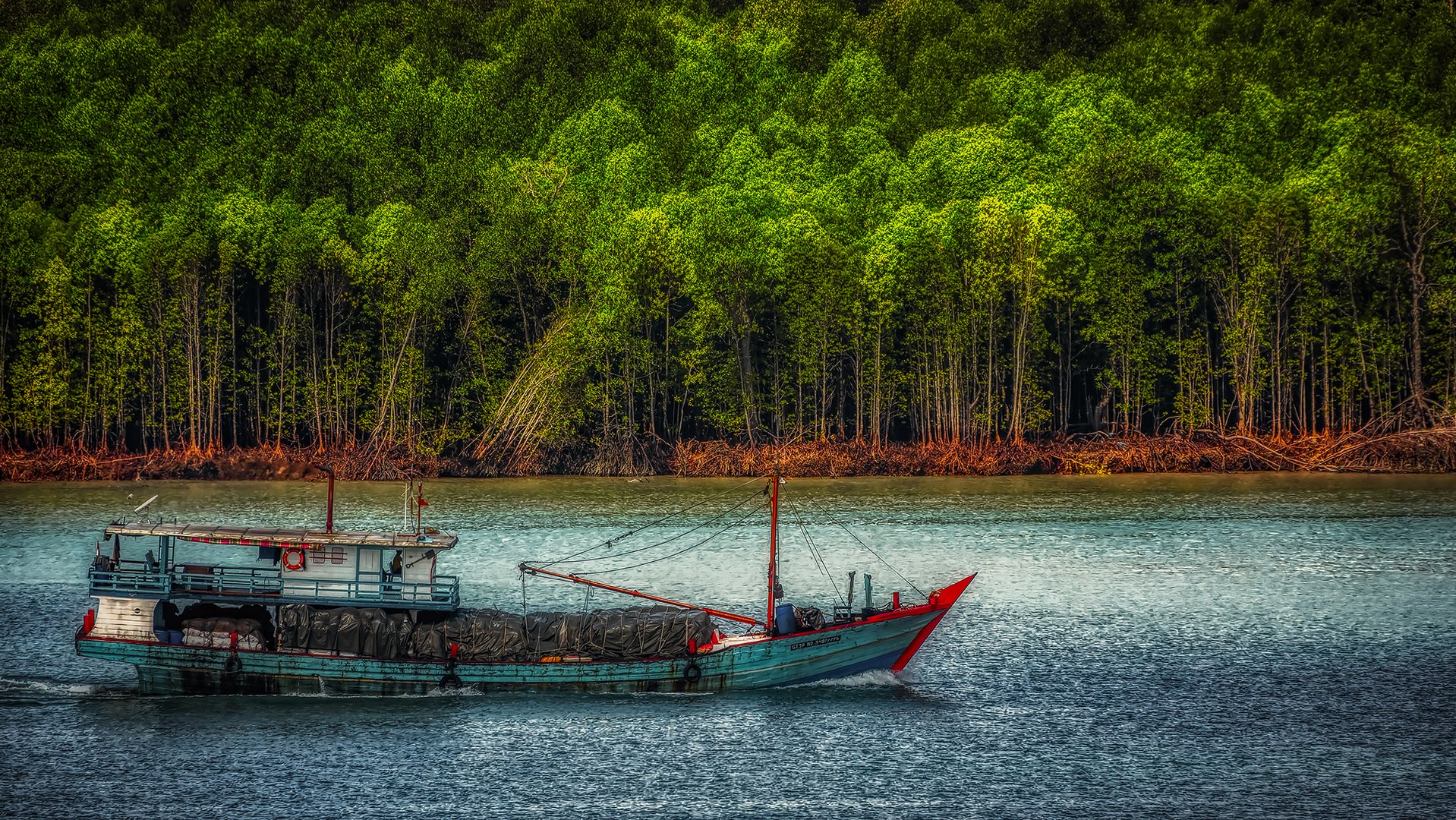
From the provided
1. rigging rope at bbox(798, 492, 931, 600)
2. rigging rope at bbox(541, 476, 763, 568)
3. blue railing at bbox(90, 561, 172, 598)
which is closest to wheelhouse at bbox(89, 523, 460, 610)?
blue railing at bbox(90, 561, 172, 598)

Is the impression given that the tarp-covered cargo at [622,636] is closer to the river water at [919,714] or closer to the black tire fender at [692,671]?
the black tire fender at [692,671]

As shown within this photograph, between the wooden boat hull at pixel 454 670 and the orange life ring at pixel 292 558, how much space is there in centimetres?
296

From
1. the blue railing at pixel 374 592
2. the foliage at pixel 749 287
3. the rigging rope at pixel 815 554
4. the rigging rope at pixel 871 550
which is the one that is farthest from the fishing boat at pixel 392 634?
the foliage at pixel 749 287

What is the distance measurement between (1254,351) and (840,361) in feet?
93.6

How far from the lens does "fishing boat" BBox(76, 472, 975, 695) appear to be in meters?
44.8

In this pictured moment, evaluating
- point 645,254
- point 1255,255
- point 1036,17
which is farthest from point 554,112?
point 1255,255

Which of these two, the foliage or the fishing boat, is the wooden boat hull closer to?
the fishing boat

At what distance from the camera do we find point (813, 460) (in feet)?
341

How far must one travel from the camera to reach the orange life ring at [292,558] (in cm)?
4662

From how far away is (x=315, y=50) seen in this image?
16838 cm

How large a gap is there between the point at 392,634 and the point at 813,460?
200ft

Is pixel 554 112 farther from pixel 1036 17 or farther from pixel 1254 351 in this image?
pixel 1254 351

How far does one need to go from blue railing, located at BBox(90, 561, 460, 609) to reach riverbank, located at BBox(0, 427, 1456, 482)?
57.3 metres

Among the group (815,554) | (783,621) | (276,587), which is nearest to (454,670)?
(276,587)
